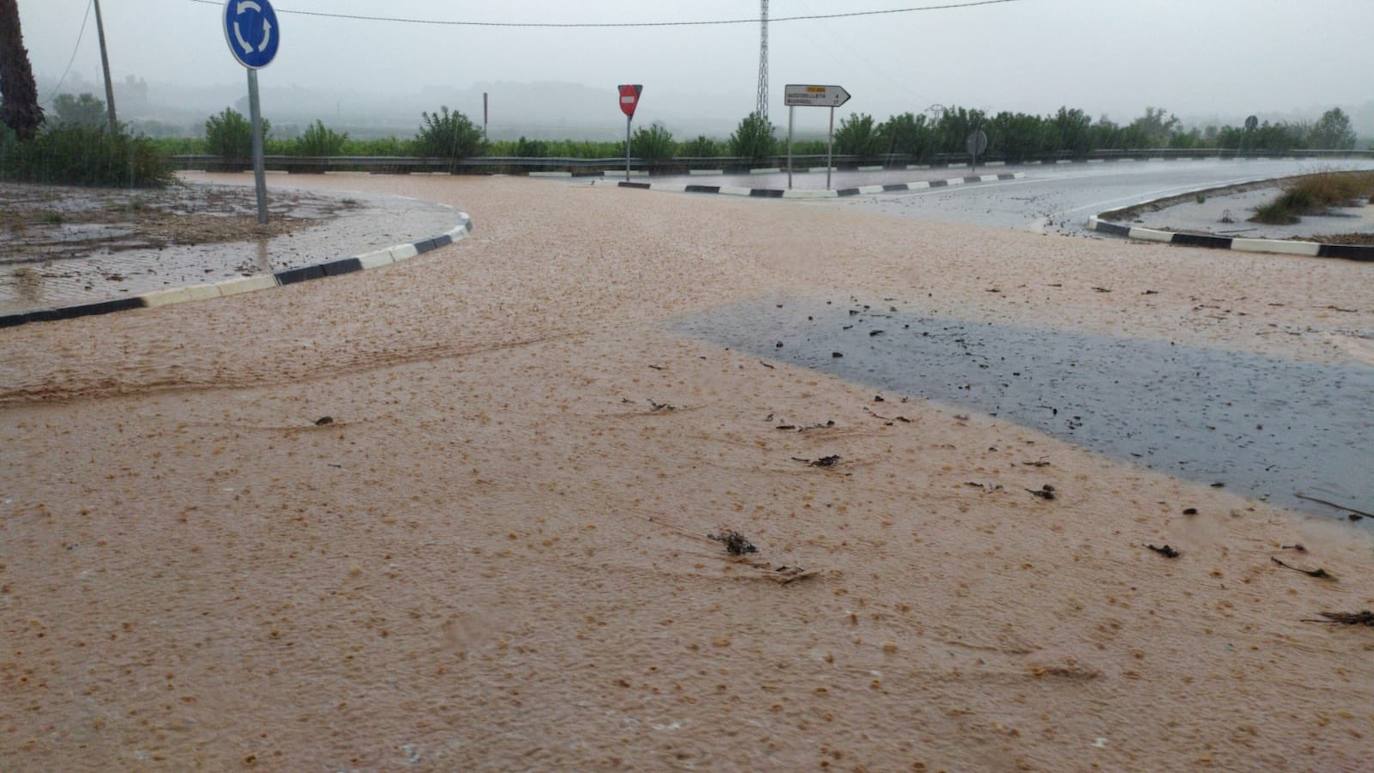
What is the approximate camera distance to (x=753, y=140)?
32.7 m

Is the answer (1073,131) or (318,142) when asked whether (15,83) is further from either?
(1073,131)

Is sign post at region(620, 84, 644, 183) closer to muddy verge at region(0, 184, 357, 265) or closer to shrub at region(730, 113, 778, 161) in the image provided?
shrub at region(730, 113, 778, 161)

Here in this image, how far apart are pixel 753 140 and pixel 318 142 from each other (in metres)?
13.4

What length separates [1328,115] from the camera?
5672 cm

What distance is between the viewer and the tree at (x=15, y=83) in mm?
20188

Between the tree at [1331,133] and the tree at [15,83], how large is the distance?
58.6 meters

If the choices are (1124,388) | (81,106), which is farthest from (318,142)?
(81,106)

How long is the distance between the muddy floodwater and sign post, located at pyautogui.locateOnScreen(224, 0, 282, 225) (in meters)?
6.69

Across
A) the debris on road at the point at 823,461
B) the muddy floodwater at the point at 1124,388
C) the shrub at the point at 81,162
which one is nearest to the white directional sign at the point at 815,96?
the shrub at the point at 81,162

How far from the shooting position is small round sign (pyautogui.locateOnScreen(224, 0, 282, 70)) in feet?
34.5

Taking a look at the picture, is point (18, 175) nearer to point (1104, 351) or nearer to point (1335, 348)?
point (1104, 351)

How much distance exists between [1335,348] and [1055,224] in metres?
9.10

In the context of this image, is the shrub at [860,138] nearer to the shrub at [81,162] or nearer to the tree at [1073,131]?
the tree at [1073,131]

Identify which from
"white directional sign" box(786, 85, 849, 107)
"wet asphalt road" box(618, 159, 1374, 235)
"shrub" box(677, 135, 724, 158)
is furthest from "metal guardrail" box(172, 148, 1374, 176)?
Result: "white directional sign" box(786, 85, 849, 107)
